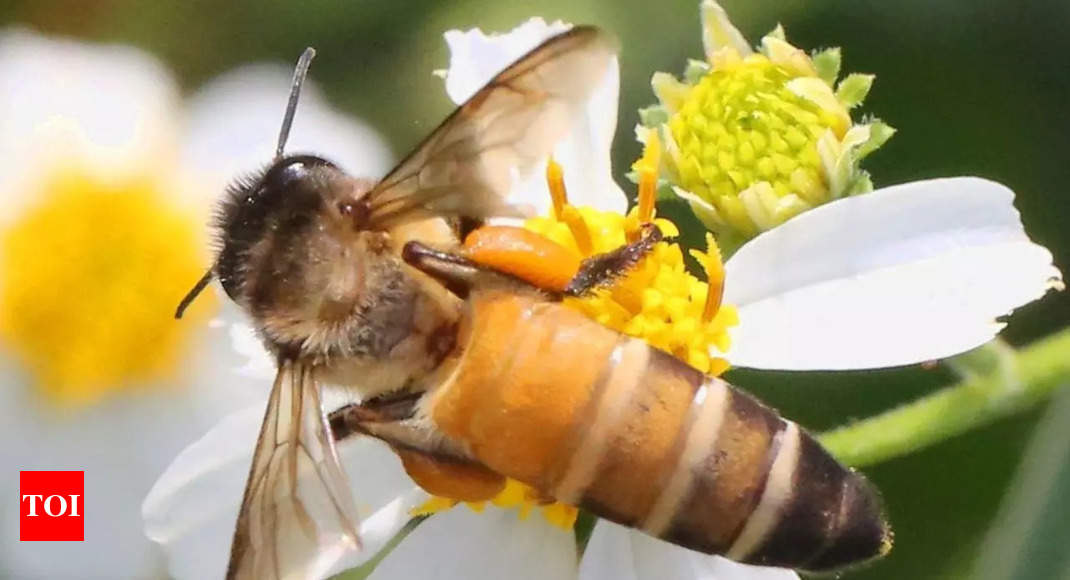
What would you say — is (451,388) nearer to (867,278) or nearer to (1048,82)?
(867,278)

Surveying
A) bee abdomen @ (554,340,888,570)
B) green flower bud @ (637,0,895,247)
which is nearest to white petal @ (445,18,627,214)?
green flower bud @ (637,0,895,247)

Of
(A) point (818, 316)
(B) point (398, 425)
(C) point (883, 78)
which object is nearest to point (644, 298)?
(A) point (818, 316)

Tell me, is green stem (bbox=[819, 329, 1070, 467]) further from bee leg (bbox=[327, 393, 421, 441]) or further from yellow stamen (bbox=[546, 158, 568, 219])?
bee leg (bbox=[327, 393, 421, 441])

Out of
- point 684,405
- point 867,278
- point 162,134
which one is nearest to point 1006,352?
point 867,278

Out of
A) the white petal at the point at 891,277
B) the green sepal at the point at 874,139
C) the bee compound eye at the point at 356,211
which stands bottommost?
the white petal at the point at 891,277

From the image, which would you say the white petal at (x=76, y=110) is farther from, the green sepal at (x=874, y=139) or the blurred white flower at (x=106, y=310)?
the green sepal at (x=874, y=139)

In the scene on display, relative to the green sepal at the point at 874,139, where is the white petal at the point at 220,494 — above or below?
below

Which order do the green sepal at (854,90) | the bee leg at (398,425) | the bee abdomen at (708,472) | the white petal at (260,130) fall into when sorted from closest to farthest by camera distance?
the bee abdomen at (708,472) → the bee leg at (398,425) → the green sepal at (854,90) → the white petal at (260,130)

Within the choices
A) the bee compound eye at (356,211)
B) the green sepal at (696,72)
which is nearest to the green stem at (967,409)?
the green sepal at (696,72)
